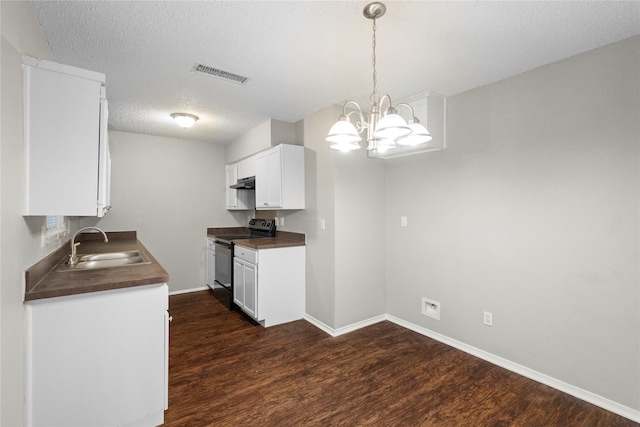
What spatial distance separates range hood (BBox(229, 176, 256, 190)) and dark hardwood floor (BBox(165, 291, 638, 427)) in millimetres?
2007

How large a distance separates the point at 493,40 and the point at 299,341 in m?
3.02

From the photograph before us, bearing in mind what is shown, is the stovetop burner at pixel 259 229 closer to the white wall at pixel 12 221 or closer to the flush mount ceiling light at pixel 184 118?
the flush mount ceiling light at pixel 184 118

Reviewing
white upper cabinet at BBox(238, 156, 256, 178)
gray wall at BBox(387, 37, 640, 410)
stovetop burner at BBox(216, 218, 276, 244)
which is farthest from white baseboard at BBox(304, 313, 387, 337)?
white upper cabinet at BBox(238, 156, 256, 178)

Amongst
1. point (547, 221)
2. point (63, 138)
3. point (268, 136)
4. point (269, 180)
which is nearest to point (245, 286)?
point (269, 180)

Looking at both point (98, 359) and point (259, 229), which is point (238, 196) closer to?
point (259, 229)

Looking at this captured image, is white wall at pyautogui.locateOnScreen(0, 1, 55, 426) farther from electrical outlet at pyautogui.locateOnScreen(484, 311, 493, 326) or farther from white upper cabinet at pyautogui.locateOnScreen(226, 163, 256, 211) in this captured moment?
white upper cabinet at pyautogui.locateOnScreen(226, 163, 256, 211)

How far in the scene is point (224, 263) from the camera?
4227 millimetres

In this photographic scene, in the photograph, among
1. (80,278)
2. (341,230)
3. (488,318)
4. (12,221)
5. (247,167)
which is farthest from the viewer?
(247,167)

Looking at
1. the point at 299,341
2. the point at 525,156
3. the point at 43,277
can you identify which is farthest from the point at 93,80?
the point at 525,156

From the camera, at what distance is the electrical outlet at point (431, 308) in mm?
3115

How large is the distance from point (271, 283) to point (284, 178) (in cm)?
123

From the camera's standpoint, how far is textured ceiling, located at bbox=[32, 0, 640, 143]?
1741mm

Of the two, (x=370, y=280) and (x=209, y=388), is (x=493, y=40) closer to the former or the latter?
(x=370, y=280)

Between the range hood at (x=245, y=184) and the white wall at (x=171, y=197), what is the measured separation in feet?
1.85
